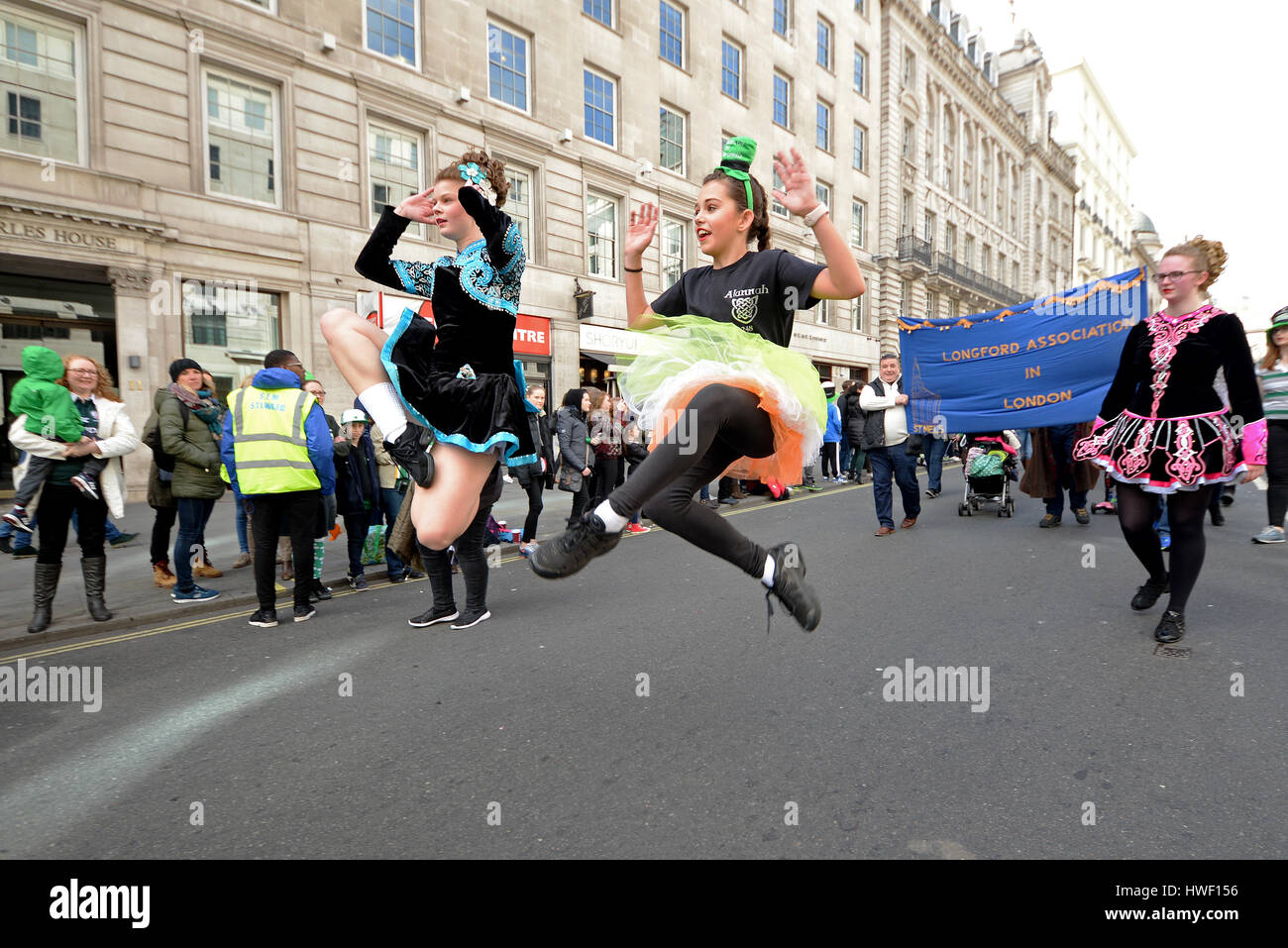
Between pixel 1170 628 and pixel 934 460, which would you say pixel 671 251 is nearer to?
pixel 934 460

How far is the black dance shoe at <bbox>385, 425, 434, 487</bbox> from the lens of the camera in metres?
2.73

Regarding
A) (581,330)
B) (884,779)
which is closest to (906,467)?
(884,779)

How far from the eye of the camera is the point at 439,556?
4.89 m

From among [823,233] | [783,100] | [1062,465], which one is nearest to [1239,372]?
[823,233]

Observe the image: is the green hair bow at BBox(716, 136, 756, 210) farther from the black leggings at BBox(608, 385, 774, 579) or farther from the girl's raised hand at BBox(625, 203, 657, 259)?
the black leggings at BBox(608, 385, 774, 579)

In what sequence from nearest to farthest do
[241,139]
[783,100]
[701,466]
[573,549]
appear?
[573,549] → [701,466] → [241,139] → [783,100]

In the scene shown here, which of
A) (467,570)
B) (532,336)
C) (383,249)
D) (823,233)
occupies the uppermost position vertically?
(532,336)

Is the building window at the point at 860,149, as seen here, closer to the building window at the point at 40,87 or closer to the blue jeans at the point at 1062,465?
the blue jeans at the point at 1062,465

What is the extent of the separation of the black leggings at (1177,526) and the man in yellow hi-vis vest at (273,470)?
17.2 feet

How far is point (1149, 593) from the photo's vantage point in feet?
15.5

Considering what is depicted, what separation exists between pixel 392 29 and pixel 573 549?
16279mm

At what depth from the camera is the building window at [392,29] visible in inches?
581

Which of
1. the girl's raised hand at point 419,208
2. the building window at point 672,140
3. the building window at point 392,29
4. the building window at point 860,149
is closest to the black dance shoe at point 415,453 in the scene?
the girl's raised hand at point 419,208
